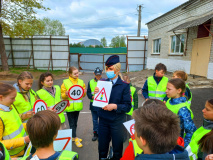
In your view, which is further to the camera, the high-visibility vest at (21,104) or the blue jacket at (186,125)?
the high-visibility vest at (21,104)

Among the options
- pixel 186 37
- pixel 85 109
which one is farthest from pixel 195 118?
pixel 186 37

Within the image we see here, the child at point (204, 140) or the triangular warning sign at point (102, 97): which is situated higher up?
the triangular warning sign at point (102, 97)

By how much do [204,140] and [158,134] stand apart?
2.60 ft

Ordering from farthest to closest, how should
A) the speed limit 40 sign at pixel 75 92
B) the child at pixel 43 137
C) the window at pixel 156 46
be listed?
the window at pixel 156 46 → the speed limit 40 sign at pixel 75 92 → the child at pixel 43 137

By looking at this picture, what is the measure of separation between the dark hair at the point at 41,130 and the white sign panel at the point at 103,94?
100cm

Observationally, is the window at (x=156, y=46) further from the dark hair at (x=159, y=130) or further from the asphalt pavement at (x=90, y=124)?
the dark hair at (x=159, y=130)

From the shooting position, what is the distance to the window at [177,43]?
11.1 m

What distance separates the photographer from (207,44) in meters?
8.59

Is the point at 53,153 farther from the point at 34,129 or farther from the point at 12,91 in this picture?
the point at 12,91

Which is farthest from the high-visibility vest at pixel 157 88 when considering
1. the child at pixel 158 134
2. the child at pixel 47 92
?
the child at pixel 158 134

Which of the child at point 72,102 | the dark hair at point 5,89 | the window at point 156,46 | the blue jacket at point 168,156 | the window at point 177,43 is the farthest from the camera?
the window at point 156,46

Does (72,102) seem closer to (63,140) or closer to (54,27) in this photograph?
(63,140)

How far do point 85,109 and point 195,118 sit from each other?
12.1 ft

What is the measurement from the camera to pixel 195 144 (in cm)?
160
